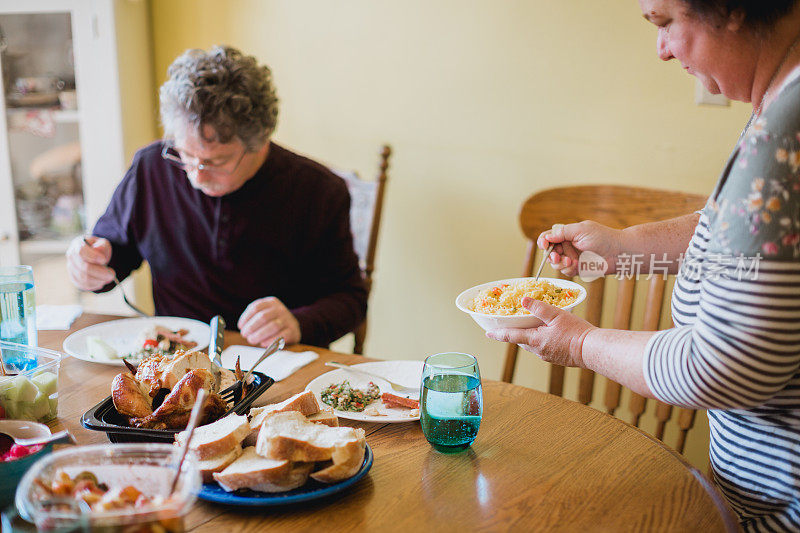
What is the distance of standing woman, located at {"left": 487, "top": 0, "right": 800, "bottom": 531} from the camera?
0.95 metres

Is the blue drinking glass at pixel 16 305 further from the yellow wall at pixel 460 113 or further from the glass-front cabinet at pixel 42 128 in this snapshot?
the glass-front cabinet at pixel 42 128

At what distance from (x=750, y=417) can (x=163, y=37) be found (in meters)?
2.92

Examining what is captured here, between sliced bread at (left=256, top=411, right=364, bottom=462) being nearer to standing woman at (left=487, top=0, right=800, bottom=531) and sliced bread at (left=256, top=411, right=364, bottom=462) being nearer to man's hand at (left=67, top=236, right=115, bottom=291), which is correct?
standing woman at (left=487, top=0, right=800, bottom=531)

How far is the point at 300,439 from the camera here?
1.09 meters

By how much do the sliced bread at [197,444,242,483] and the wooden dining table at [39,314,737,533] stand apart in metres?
0.04

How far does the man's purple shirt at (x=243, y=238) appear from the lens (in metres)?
2.19

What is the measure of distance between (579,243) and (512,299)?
0.79 ft

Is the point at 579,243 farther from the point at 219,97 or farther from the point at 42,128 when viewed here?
the point at 42,128

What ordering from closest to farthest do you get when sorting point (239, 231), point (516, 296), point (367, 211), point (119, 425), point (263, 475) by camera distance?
point (263, 475)
point (119, 425)
point (516, 296)
point (239, 231)
point (367, 211)

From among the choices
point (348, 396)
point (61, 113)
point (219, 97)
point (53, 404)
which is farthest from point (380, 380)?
point (61, 113)

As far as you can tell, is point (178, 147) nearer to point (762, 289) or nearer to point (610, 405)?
point (610, 405)

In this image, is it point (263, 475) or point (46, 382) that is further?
point (46, 382)

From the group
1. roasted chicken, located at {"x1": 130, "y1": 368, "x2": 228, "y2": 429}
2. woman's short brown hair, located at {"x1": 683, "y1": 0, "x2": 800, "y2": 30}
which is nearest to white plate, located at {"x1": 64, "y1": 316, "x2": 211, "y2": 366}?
roasted chicken, located at {"x1": 130, "y1": 368, "x2": 228, "y2": 429}

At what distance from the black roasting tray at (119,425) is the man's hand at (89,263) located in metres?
0.84
